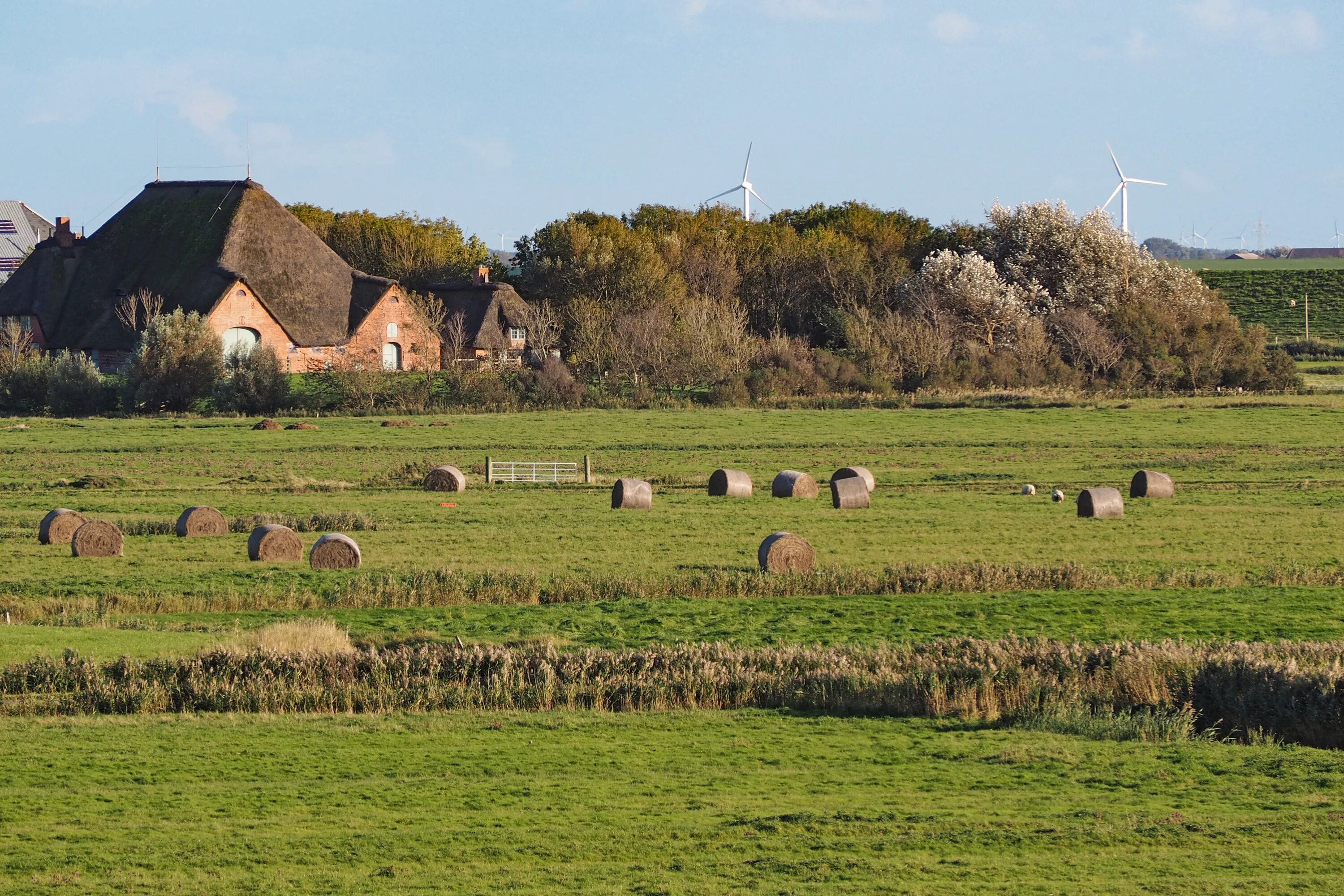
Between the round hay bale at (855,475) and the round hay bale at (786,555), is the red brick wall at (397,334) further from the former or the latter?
the round hay bale at (786,555)

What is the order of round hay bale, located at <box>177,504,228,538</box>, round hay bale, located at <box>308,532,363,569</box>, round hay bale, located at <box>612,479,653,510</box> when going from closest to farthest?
round hay bale, located at <box>308,532,363,569</box>, round hay bale, located at <box>177,504,228,538</box>, round hay bale, located at <box>612,479,653,510</box>

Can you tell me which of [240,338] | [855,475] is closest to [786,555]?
[855,475]

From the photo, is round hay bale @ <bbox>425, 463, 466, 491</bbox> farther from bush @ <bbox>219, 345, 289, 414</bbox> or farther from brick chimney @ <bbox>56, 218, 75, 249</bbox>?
brick chimney @ <bbox>56, 218, 75, 249</bbox>

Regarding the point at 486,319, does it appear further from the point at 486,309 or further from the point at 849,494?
the point at 849,494

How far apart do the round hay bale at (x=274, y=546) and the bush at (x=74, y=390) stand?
45.2 m

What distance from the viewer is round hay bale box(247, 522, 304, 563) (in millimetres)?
26859

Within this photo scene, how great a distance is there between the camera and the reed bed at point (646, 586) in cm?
2266

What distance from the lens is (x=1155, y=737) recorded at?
14.7 m

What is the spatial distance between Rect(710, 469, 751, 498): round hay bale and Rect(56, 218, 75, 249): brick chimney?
65.1 meters

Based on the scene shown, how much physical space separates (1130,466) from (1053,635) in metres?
26.1

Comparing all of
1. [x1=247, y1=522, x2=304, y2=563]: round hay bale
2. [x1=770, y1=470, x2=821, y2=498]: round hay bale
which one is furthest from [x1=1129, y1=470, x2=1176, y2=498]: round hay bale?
[x1=247, y1=522, x2=304, y2=563]: round hay bale

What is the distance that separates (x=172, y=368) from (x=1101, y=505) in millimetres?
48203

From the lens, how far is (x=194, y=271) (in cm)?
8338

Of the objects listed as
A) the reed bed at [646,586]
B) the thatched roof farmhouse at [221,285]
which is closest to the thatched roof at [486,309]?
the thatched roof farmhouse at [221,285]
